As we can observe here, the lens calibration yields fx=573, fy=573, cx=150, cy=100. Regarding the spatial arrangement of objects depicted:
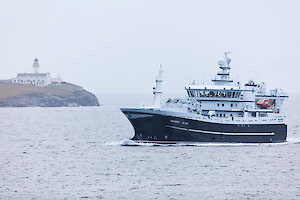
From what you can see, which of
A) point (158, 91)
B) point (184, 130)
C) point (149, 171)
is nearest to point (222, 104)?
point (184, 130)

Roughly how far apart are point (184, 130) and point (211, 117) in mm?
3249

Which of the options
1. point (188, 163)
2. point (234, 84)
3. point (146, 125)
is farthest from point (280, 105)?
point (188, 163)

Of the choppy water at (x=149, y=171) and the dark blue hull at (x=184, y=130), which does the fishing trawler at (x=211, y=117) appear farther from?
the choppy water at (x=149, y=171)

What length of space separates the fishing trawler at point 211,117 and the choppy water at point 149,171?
1350 millimetres

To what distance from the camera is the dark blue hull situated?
59.2m

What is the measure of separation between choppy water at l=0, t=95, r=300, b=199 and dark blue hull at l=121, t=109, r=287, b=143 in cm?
99

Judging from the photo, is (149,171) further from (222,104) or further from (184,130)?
(222,104)

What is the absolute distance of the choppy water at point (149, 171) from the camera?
37.8 metres

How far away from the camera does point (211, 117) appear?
197 ft

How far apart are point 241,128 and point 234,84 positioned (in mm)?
5140

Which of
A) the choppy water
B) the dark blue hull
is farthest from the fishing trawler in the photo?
the choppy water

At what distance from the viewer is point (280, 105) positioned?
67.1m

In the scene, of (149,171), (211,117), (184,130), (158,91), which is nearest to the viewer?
(149,171)

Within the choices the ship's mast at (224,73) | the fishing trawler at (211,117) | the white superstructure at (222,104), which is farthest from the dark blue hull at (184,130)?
the ship's mast at (224,73)
